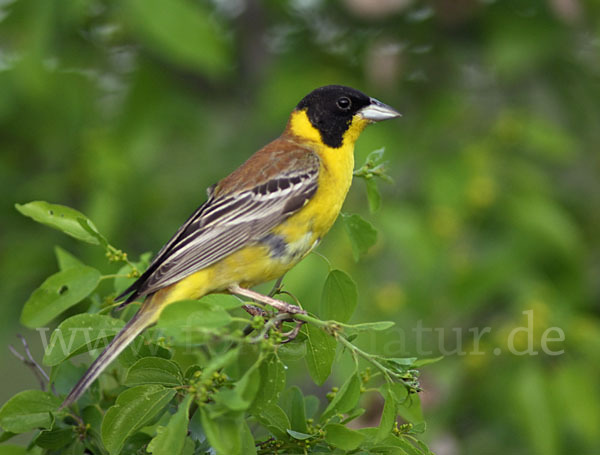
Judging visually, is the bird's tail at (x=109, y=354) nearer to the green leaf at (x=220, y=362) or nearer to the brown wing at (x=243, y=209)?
the brown wing at (x=243, y=209)

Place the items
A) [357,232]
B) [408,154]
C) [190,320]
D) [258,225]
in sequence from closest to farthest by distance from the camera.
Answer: [190,320]
[357,232]
[258,225]
[408,154]

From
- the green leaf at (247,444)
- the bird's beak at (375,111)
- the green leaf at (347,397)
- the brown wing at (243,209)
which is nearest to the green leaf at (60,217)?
the brown wing at (243,209)

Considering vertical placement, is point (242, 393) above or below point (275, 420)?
above

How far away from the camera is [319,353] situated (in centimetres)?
271

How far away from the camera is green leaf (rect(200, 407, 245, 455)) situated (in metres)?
2.15

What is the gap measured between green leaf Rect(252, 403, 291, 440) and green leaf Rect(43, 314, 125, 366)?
22.1 inches

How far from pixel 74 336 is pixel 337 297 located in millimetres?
837

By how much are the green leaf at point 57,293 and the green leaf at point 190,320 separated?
0.74m

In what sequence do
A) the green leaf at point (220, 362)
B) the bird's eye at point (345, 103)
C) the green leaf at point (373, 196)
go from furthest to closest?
the bird's eye at point (345, 103), the green leaf at point (373, 196), the green leaf at point (220, 362)

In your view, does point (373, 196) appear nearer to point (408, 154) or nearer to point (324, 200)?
point (324, 200)

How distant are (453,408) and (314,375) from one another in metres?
2.60

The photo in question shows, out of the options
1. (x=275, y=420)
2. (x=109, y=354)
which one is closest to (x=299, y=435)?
(x=275, y=420)

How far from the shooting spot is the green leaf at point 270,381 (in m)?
2.40

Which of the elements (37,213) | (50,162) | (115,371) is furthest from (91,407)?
(50,162)
